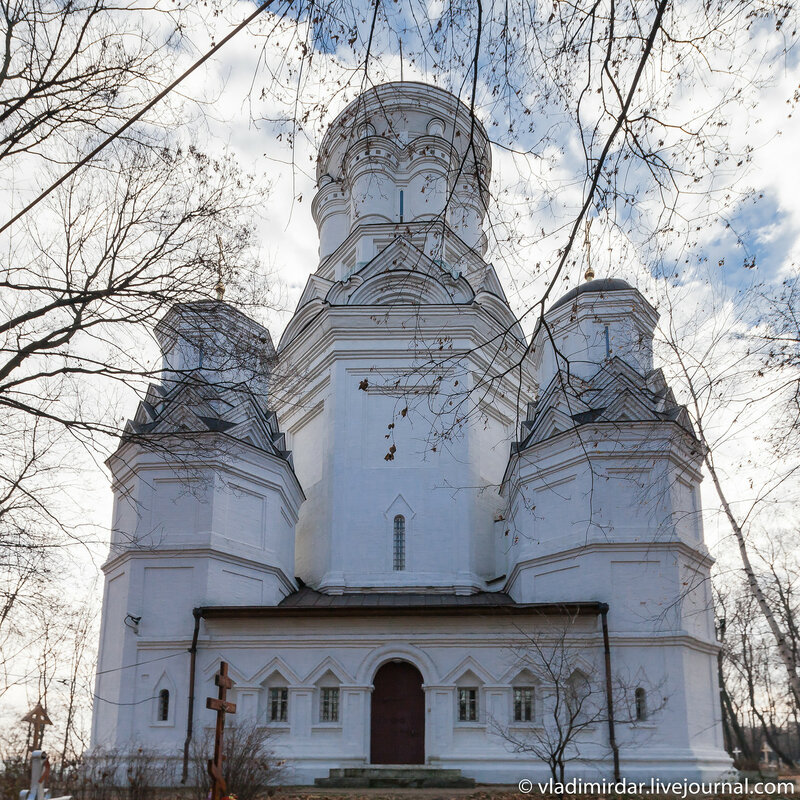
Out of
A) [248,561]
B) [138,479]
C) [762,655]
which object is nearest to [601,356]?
[248,561]

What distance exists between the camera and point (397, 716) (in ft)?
59.1

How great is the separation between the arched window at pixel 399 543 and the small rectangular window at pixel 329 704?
3365 millimetres

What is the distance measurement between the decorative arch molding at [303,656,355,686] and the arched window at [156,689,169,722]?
2706mm

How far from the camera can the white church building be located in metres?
17.1

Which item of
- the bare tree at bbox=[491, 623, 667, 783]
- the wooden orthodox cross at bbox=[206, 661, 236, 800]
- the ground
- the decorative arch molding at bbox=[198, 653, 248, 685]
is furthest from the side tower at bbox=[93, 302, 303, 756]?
the wooden orthodox cross at bbox=[206, 661, 236, 800]

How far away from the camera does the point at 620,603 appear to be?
17.5 m

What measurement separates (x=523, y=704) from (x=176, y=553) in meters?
7.56

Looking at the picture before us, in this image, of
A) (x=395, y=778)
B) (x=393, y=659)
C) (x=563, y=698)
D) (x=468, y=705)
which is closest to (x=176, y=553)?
(x=393, y=659)

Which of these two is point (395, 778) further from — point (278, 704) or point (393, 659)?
point (278, 704)

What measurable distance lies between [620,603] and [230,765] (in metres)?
8.46

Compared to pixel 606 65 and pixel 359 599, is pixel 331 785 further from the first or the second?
pixel 606 65

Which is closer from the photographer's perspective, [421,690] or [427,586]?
[421,690]

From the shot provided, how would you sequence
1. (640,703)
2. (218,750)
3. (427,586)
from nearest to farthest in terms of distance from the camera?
(218,750), (640,703), (427,586)

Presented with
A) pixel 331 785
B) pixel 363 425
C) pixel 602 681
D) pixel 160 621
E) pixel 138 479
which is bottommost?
pixel 331 785
